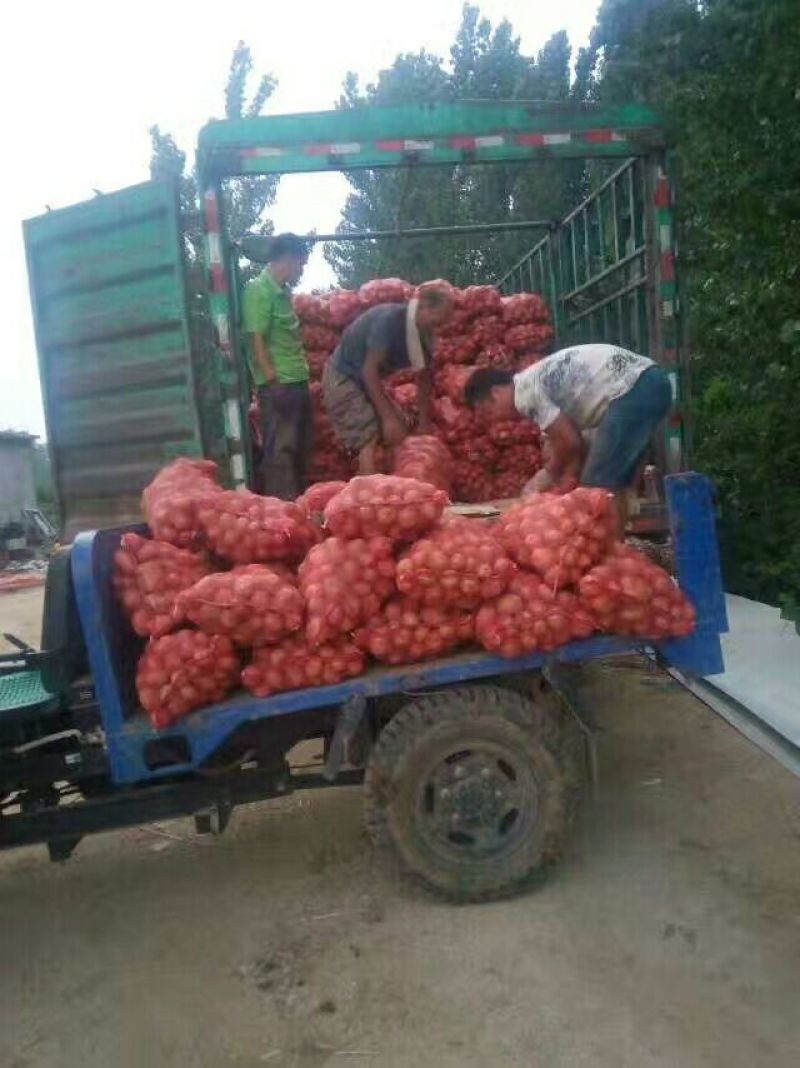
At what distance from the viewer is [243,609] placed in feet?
10.3

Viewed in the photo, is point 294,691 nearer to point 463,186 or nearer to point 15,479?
point 463,186

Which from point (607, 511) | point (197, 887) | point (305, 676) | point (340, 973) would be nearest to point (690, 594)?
point (607, 511)

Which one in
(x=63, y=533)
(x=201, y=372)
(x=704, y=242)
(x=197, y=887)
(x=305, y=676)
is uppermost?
(x=704, y=242)

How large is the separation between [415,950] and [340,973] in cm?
25

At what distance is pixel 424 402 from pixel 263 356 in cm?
109

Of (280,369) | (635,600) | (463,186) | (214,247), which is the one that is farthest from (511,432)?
(463,186)

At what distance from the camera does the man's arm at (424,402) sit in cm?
613

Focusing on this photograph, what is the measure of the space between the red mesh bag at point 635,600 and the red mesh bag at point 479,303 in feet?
13.0

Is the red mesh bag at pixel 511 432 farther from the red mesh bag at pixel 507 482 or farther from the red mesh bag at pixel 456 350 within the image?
the red mesh bag at pixel 456 350

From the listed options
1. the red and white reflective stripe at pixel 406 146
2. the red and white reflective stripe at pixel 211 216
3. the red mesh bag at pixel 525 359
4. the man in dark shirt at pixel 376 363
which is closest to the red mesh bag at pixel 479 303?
the red mesh bag at pixel 525 359

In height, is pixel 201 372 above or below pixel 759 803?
above

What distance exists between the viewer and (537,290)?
25.7 feet

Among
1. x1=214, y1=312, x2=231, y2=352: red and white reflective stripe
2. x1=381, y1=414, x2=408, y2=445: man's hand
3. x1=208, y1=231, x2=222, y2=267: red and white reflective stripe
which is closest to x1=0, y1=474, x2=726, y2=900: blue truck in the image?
x1=214, y1=312, x2=231, y2=352: red and white reflective stripe

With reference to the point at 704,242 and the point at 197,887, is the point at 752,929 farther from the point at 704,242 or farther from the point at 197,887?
the point at 704,242
